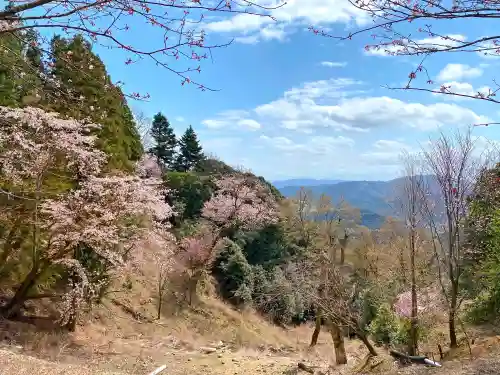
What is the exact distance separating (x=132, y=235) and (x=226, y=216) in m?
11.0

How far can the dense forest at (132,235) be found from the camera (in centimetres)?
855

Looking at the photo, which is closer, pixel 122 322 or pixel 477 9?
pixel 477 9

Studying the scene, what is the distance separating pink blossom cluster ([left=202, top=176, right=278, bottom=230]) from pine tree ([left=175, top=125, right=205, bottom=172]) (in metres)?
7.76

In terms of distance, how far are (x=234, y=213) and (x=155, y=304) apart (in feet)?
28.8

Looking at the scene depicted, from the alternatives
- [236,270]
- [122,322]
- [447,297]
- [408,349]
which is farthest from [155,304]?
[447,297]

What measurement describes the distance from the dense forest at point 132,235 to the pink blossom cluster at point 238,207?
1.99m

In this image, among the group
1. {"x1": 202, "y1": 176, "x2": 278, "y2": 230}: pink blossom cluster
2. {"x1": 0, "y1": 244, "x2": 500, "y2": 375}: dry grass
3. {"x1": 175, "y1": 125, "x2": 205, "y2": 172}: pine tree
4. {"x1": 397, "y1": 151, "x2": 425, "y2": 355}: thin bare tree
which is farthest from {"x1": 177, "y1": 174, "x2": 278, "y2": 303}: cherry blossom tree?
{"x1": 397, "y1": 151, "x2": 425, "y2": 355}: thin bare tree

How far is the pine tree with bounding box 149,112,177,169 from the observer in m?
33.8

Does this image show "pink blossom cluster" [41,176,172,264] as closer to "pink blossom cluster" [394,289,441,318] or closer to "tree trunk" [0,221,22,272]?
"tree trunk" [0,221,22,272]

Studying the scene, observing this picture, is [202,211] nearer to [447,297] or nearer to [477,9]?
[447,297]

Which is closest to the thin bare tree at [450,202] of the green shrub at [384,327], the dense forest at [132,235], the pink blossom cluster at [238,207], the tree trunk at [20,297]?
the dense forest at [132,235]

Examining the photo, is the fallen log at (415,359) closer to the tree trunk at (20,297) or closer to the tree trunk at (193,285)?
the tree trunk at (20,297)

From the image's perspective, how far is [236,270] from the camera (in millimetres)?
22250

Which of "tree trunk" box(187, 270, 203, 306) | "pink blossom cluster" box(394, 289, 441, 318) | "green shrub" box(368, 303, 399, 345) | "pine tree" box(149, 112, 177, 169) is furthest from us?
"pine tree" box(149, 112, 177, 169)
